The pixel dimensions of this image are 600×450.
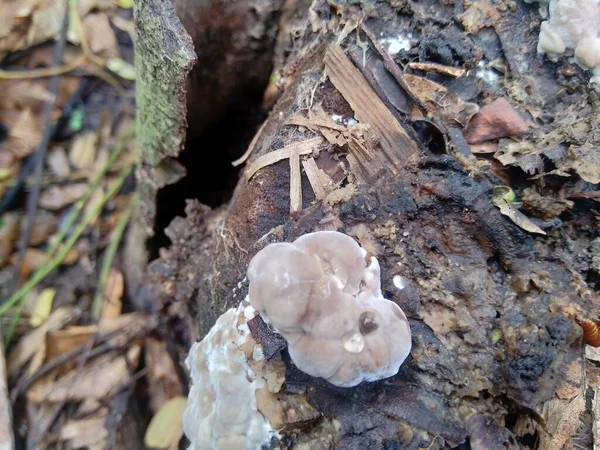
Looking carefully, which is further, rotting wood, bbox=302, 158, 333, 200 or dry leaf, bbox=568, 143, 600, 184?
rotting wood, bbox=302, 158, 333, 200

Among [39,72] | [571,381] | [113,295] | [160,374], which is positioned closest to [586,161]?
[571,381]

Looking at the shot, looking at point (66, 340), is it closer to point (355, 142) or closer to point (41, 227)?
point (41, 227)

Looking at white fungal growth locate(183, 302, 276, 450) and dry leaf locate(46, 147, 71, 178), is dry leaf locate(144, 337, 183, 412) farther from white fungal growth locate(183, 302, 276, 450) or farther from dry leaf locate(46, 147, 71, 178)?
dry leaf locate(46, 147, 71, 178)

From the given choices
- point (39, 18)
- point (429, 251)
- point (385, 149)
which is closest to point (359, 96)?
point (385, 149)

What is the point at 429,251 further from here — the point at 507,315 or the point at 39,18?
the point at 39,18

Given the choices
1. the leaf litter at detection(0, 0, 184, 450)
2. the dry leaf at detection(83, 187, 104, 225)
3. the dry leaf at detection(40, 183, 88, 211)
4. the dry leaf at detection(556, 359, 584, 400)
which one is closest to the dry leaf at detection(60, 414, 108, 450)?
the leaf litter at detection(0, 0, 184, 450)

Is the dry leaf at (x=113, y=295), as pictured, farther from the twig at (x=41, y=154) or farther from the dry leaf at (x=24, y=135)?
the dry leaf at (x=24, y=135)

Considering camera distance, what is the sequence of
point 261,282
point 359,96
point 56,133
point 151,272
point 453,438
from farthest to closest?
point 56,133 < point 151,272 < point 359,96 < point 453,438 < point 261,282
